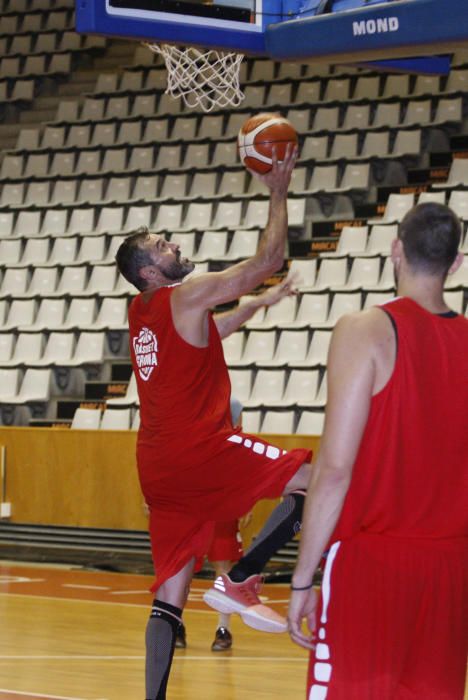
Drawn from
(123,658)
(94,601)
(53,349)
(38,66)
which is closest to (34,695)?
(123,658)

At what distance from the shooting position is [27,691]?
6734 millimetres

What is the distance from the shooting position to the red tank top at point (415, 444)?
348 centimetres

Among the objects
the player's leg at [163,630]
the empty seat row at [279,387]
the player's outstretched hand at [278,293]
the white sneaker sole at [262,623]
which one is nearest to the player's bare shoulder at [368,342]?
the white sneaker sole at [262,623]

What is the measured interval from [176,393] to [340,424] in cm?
215

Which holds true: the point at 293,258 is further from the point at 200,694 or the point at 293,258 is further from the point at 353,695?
the point at 353,695

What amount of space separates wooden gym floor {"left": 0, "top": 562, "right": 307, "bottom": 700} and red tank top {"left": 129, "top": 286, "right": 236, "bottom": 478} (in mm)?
1637

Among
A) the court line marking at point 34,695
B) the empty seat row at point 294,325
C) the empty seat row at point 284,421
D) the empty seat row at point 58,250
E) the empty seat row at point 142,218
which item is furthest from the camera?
the empty seat row at point 58,250

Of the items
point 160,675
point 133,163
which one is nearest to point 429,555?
point 160,675

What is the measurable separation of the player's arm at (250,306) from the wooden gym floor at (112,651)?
1833mm

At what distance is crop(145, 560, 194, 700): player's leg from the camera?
5.53 meters

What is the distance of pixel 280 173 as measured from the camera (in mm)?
5230

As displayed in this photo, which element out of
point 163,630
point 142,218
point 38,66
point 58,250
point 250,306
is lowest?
point 163,630

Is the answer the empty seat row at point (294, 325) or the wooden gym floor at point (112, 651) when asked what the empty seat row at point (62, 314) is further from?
the wooden gym floor at point (112, 651)

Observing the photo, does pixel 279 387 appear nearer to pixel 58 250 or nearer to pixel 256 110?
pixel 58 250
